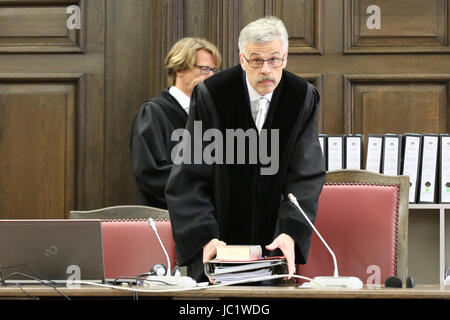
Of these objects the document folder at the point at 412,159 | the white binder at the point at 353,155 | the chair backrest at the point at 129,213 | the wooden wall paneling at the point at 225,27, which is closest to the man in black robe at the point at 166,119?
the wooden wall paneling at the point at 225,27

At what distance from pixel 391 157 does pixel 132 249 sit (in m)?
1.48

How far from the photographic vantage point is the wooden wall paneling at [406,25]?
430 centimetres

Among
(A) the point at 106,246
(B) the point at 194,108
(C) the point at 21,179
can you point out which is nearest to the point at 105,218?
(A) the point at 106,246

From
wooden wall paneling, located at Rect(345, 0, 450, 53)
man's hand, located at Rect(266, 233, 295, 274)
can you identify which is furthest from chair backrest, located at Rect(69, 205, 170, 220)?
wooden wall paneling, located at Rect(345, 0, 450, 53)

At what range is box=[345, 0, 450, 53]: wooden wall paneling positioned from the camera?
4.30m

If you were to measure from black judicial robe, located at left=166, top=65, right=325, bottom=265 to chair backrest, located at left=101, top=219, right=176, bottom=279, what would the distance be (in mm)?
169

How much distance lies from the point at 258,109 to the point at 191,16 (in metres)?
1.47

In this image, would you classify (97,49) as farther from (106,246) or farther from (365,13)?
(106,246)

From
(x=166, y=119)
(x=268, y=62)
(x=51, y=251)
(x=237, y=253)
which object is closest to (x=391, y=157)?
(x=166, y=119)

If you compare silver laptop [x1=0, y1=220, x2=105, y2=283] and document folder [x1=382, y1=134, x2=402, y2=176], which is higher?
document folder [x1=382, y1=134, x2=402, y2=176]

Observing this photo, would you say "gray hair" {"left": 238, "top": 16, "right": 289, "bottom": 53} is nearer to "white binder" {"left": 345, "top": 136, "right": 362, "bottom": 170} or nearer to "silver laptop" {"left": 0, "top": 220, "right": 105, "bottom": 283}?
"silver laptop" {"left": 0, "top": 220, "right": 105, "bottom": 283}

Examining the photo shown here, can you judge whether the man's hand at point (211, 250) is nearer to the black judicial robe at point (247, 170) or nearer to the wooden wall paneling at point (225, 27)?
the black judicial robe at point (247, 170)

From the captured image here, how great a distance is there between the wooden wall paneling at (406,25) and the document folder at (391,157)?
662 mm

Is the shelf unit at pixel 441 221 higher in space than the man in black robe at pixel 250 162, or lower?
lower
